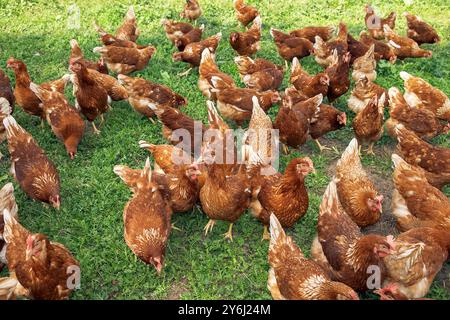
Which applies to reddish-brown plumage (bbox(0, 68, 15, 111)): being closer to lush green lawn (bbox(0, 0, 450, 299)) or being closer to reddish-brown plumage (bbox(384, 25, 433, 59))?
lush green lawn (bbox(0, 0, 450, 299))

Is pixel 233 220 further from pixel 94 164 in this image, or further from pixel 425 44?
pixel 425 44

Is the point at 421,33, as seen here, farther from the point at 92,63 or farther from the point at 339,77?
the point at 92,63

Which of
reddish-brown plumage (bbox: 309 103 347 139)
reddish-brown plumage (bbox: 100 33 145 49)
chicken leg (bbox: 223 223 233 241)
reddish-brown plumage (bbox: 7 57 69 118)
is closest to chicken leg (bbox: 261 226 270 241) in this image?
chicken leg (bbox: 223 223 233 241)

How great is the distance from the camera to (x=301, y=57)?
26.9 ft

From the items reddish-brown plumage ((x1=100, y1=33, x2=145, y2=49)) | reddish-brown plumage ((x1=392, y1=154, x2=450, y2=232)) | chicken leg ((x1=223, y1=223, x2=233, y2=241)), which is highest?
reddish-brown plumage ((x1=100, y1=33, x2=145, y2=49))

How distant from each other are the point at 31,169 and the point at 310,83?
14.0 ft

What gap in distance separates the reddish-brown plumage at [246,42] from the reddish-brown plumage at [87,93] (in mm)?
2742

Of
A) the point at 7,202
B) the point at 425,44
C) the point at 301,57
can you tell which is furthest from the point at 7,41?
the point at 425,44

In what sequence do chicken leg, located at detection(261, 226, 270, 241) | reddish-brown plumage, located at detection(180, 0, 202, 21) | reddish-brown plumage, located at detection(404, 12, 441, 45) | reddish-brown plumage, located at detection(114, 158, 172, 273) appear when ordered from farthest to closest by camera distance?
reddish-brown plumage, located at detection(180, 0, 202, 21)
reddish-brown plumage, located at detection(404, 12, 441, 45)
chicken leg, located at detection(261, 226, 270, 241)
reddish-brown plumage, located at detection(114, 158, 172, 273)

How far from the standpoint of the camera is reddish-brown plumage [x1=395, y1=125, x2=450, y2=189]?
5539mm

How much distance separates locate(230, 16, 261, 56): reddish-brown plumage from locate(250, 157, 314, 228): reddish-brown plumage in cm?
379

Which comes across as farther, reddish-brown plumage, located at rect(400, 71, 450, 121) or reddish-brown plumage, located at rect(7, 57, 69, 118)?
reddish-brown plumage, located at rect(400, 71, 450, 121)

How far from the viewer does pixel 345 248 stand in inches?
174

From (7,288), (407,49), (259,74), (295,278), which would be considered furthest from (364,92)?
(7,288)
